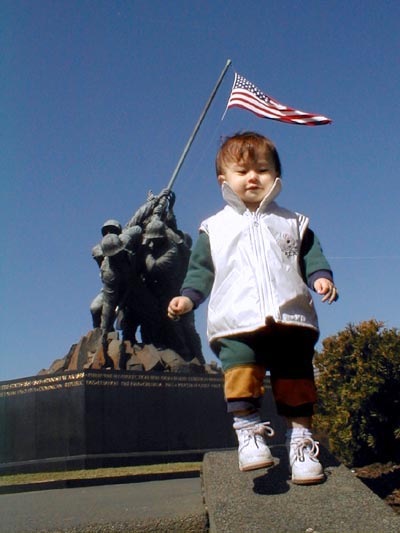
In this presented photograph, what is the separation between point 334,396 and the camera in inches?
280

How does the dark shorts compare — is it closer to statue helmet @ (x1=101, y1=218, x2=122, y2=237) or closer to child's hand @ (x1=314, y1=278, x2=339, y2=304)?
child's hand @ (x1=314, y1=278, x2=339, y2=304)

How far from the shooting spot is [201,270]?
3.18m

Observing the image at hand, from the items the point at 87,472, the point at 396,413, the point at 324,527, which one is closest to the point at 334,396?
the point at 396,413

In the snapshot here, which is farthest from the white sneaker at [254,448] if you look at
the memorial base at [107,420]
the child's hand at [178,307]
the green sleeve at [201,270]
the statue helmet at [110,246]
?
the statue helmet at [110,246]

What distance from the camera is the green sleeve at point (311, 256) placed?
312cm

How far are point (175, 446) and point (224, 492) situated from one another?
7.17 m

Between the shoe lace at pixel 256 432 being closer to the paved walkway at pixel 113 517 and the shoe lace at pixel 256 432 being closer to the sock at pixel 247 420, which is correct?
the sock at pixel 247 420

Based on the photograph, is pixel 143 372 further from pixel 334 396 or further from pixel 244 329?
pixel 244 329

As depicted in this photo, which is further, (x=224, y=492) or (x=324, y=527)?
(x=224, y=492)

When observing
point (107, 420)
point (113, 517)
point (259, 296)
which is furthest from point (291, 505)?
point (107, 420)

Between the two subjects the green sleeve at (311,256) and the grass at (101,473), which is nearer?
the green sleeve at (311,256)

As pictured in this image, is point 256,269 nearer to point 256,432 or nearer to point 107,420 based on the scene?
point 256,432

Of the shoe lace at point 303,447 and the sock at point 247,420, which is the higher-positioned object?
the sock at point 247,420

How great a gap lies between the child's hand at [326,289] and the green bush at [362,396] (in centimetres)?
333
